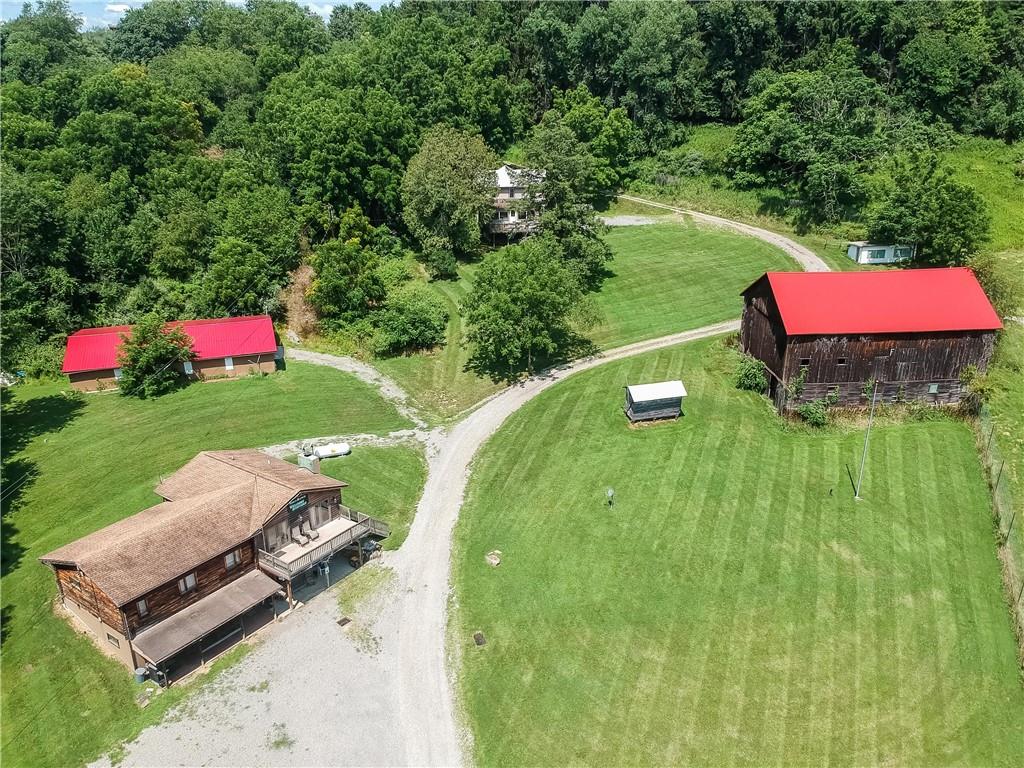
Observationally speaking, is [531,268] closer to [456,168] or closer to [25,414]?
[456,168]

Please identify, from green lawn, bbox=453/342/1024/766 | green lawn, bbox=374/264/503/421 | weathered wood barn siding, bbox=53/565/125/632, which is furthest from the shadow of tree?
green lawn, bbox=453/342/1024/766

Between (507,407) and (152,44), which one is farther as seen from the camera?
(152,44)

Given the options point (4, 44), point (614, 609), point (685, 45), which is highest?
point (4, 44)

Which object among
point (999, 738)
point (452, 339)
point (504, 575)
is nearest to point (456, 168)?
point (452, 339)

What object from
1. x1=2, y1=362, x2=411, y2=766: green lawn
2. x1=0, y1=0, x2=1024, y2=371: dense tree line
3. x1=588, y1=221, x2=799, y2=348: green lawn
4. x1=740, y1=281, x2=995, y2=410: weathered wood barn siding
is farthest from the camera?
x1=0, y1=0, x2=1024, y2=371: dense tree line

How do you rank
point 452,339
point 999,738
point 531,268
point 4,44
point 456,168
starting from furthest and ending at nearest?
1. point 4,44
2. point 456,168
3. point 452,339
4. point 531,268
5. point 999,738

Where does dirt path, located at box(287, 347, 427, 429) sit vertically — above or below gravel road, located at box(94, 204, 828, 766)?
above

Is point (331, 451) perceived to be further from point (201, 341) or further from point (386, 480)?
point (201, 341)

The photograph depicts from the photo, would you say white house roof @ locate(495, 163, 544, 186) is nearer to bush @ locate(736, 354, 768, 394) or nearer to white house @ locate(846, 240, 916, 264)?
bush @ locate(736, 354, 768, 394)
